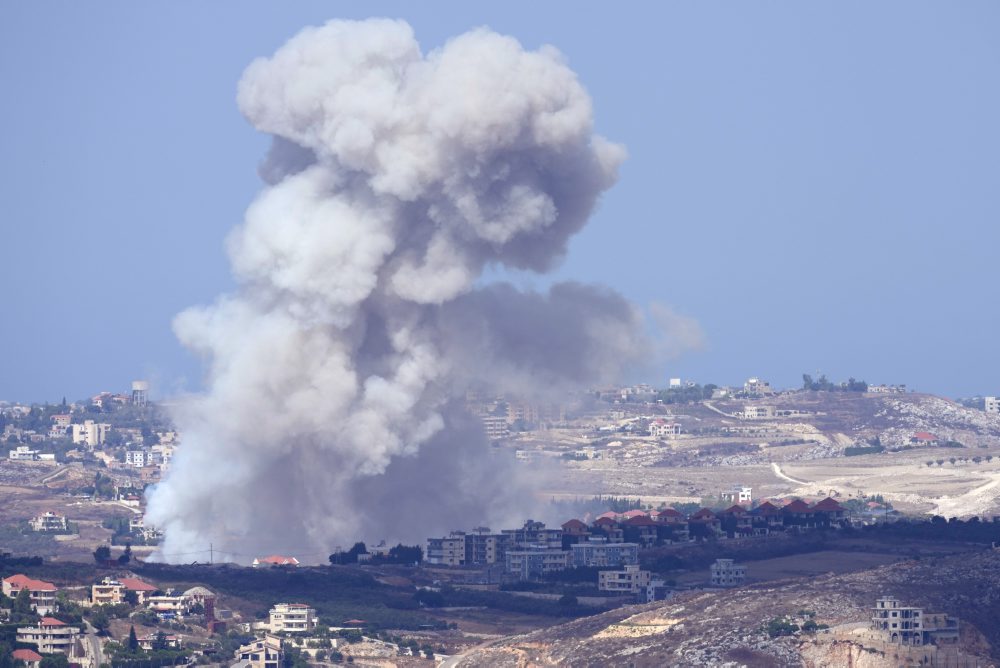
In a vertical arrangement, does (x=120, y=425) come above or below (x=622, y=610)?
above

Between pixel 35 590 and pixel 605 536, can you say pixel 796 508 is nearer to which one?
pixel 605 536

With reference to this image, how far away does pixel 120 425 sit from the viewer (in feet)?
430

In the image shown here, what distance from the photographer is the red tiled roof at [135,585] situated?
65250mm

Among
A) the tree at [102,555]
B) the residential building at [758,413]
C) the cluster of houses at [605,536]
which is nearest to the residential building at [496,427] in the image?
the cluster of houses at [605,536]

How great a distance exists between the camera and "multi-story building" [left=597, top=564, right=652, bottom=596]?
2714 inches

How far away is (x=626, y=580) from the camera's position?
69312mm

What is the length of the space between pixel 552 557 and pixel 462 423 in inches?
217

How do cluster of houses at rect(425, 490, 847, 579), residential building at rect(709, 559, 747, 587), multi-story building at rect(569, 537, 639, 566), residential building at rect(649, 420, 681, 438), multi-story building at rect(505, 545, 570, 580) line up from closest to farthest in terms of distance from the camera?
residential building at rect(709, 559, 747, 587)
multi-story building at rect(505, 545, 570, 580)
multi-story building at rect(569, 537, 639, 566)
cluster of houses at rect(425, 490, 847, 579)
residential building at rect(649, 420, 681, 438)

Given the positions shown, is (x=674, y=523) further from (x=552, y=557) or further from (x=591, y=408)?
(x=591, y=408)

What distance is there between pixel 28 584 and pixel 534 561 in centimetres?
1670

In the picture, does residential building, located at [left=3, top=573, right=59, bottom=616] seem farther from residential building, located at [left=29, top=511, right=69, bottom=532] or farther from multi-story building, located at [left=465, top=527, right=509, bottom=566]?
residential building, located at [left=29, top=511, right=69, bottom=532]

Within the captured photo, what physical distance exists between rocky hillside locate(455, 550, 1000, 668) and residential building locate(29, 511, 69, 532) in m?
34.8

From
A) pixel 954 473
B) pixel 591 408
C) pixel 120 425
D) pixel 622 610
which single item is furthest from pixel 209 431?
pixel 120 425

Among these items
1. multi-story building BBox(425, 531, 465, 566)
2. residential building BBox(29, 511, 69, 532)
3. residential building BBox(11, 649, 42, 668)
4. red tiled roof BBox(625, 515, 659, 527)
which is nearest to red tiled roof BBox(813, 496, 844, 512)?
red tiled roof BBox(625, 515, 659, 527)
